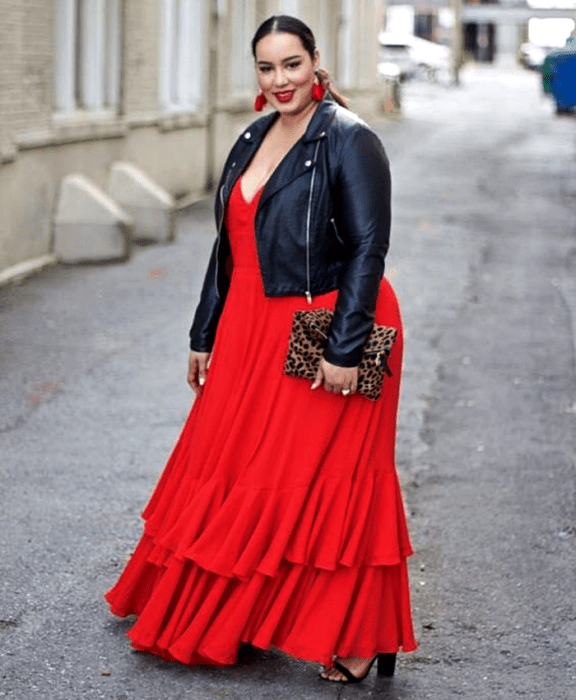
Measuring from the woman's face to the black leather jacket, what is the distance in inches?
3.3

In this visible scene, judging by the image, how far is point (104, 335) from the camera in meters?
10.4

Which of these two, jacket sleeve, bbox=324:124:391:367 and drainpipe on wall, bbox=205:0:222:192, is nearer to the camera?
jacket sleeve, bbox=324:124:391:367

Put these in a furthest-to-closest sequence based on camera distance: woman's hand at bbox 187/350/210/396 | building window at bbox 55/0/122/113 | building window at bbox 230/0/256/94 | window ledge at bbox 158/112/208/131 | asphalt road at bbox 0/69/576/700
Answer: building window at bbox 230/0/256/94 < window ledge at bbox 158/112/208/131 < building window at bbox 55/0/122/113 < woman's hand at bbox 187/350/210/396 < asphalt road at bbox 0/69/576/700

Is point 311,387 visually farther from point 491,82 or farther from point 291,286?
point 491,82

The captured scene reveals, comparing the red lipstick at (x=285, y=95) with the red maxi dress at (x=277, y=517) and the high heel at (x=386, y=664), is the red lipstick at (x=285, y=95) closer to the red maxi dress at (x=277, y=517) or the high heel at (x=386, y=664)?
the red maxi dress at (x=277, y=517)

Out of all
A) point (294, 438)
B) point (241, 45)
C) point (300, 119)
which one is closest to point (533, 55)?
point (241, 45)

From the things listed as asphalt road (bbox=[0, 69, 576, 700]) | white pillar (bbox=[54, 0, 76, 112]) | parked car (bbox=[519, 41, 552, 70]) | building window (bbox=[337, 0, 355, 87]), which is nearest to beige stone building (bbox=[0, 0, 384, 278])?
white pillar (bbox=[54, 0, 76, 112])

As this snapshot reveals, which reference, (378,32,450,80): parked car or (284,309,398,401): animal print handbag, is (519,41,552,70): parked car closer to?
(378,32,450,80): parked car

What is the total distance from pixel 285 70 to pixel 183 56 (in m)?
15.5

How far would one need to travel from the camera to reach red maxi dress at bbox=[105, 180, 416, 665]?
4395mm

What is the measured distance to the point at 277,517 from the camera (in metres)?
4.43

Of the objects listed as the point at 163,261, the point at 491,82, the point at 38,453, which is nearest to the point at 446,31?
the point at 491,82

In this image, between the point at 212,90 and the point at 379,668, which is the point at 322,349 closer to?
the point at 379,668

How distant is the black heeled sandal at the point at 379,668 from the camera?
4548mm
